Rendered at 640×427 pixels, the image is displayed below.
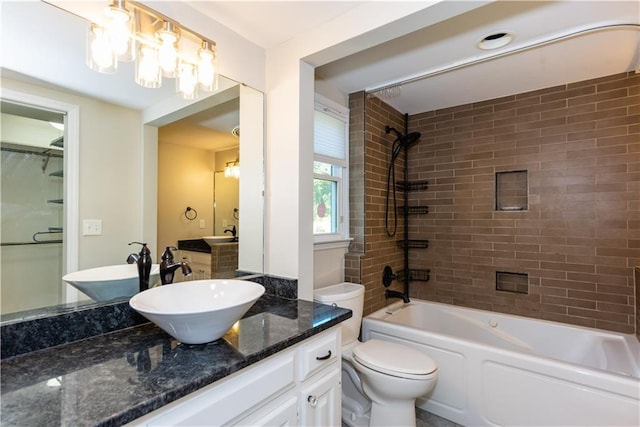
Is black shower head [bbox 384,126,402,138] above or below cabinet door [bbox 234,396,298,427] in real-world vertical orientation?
above

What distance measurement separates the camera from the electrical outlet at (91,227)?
1236 millimetres

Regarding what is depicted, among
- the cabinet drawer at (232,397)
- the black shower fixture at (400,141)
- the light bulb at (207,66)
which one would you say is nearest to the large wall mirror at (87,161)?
the light bulb at (207,66)

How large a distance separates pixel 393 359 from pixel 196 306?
3.84 ft

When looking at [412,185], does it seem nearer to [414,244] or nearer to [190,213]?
[414,244]

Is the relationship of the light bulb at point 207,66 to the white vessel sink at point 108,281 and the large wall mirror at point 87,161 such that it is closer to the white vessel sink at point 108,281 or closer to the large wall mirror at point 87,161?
the large wall mirror at point 87,161

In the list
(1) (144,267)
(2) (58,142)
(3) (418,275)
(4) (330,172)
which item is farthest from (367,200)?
(2) (58,142)

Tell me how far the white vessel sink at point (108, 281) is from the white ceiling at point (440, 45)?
736 mm

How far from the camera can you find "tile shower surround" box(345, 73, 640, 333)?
224 centimetres

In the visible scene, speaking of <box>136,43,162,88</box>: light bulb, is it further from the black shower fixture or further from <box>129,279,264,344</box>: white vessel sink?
the black shower fixture

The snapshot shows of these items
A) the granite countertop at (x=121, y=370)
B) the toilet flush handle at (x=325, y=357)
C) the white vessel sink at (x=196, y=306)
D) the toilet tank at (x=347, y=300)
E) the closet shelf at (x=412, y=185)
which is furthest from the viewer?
the closet shelf at (x=412, y=185)

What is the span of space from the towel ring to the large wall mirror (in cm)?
2

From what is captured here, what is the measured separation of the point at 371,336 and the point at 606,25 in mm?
2388

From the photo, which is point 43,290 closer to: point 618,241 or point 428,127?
point 428,127

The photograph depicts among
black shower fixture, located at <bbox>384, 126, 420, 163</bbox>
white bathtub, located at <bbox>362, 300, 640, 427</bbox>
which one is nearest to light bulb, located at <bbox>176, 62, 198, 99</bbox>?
black shower fixture, located at <bbox>384, 126, 420, 163</bbox>
